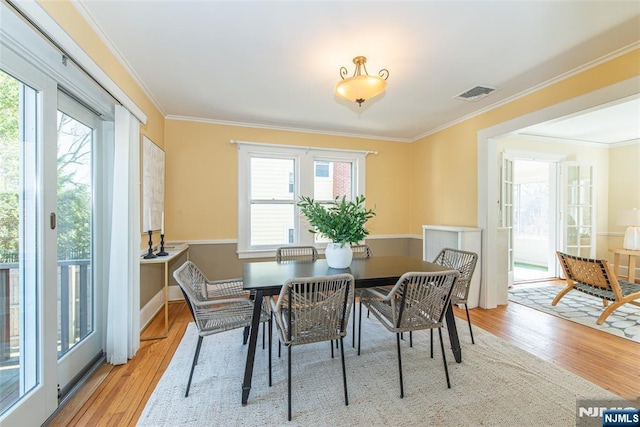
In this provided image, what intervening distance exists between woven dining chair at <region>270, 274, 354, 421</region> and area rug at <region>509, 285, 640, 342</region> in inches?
121

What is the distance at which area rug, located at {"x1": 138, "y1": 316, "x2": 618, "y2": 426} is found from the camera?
1664 millimetres

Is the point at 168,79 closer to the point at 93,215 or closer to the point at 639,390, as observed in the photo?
the point at 93,215

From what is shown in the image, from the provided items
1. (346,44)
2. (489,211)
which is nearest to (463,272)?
(489,211)

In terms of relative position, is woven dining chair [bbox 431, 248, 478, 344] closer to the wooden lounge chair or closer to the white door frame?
the white door frame

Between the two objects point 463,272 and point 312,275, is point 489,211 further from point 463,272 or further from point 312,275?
point 312,275

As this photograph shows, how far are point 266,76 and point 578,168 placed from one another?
583 centimetres

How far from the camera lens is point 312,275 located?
208 cm

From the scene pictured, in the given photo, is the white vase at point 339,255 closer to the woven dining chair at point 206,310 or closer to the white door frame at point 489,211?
the woven dining chair at point 206,310

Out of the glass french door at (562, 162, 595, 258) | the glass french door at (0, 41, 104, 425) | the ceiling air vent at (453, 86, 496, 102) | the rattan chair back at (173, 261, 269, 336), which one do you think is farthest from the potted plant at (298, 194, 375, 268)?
the glass french door at (562, 162, 595, 258)

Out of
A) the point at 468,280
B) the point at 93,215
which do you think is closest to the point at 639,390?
the point at 468,280

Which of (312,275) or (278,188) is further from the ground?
(278,188)

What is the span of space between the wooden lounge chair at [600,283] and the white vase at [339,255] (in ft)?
9.60

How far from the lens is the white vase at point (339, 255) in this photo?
235cm

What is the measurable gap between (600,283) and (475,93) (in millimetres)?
2597
